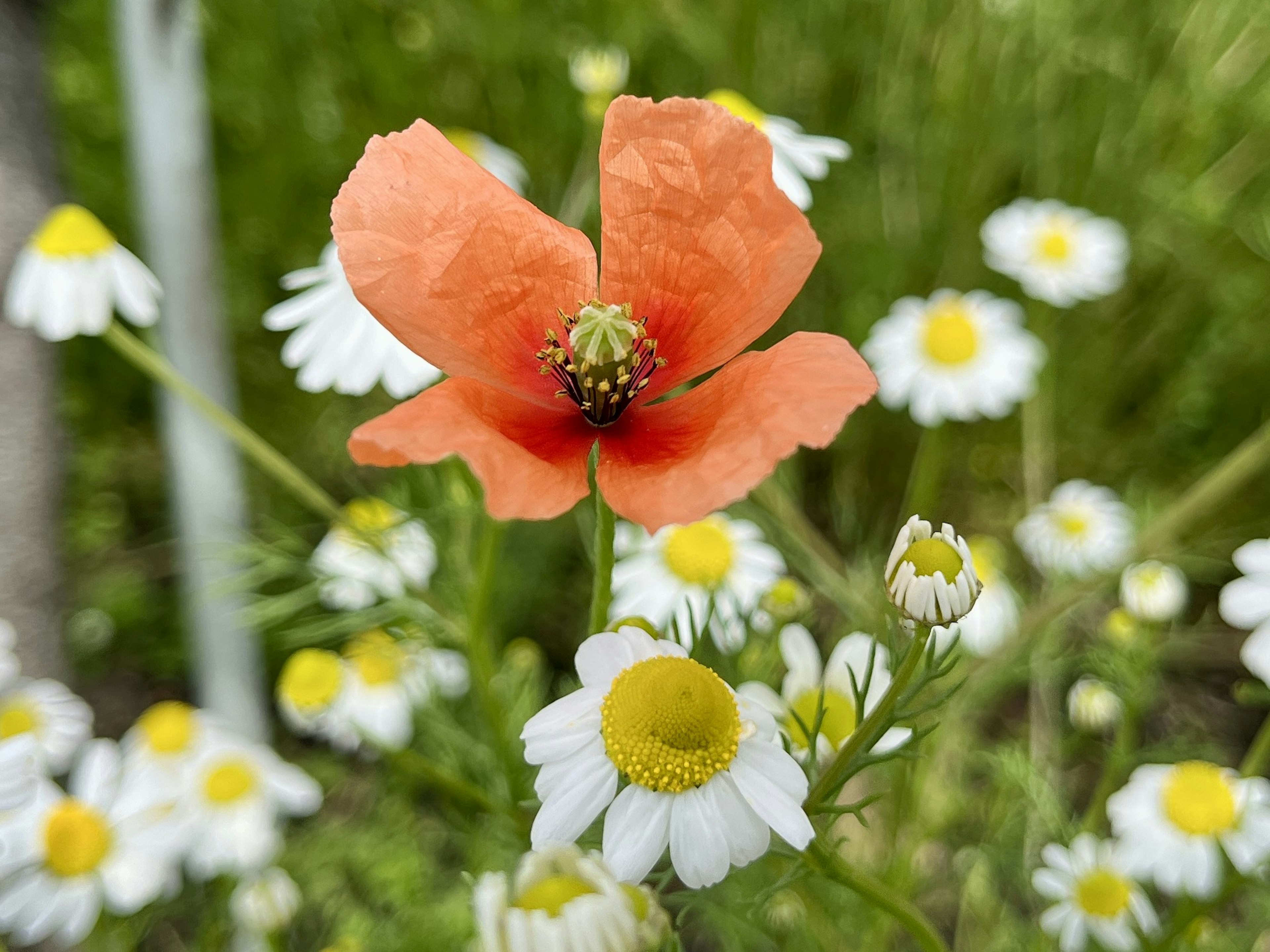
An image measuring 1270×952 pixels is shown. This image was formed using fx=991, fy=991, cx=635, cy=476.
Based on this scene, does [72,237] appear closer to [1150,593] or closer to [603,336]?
[603,336]

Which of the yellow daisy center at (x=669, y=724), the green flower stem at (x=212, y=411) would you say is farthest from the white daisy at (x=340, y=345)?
the yellow daisy center at (x=669, y=724)

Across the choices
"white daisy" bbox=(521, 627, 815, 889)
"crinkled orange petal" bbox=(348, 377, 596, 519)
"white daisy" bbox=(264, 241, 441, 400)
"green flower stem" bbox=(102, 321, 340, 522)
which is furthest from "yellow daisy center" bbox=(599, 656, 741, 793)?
"green flower stem" bbox=(102, 321, 340, 522)

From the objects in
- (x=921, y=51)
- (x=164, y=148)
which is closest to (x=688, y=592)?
(x=164, y=148)

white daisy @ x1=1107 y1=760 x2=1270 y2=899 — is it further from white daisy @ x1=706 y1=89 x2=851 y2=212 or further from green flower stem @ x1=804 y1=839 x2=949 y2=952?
white daisy @ x1=706 y1=89 x2=851 y2=212

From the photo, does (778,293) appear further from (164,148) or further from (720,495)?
(164,148)

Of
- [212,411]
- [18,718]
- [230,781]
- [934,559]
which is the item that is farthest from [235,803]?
[934,559]
